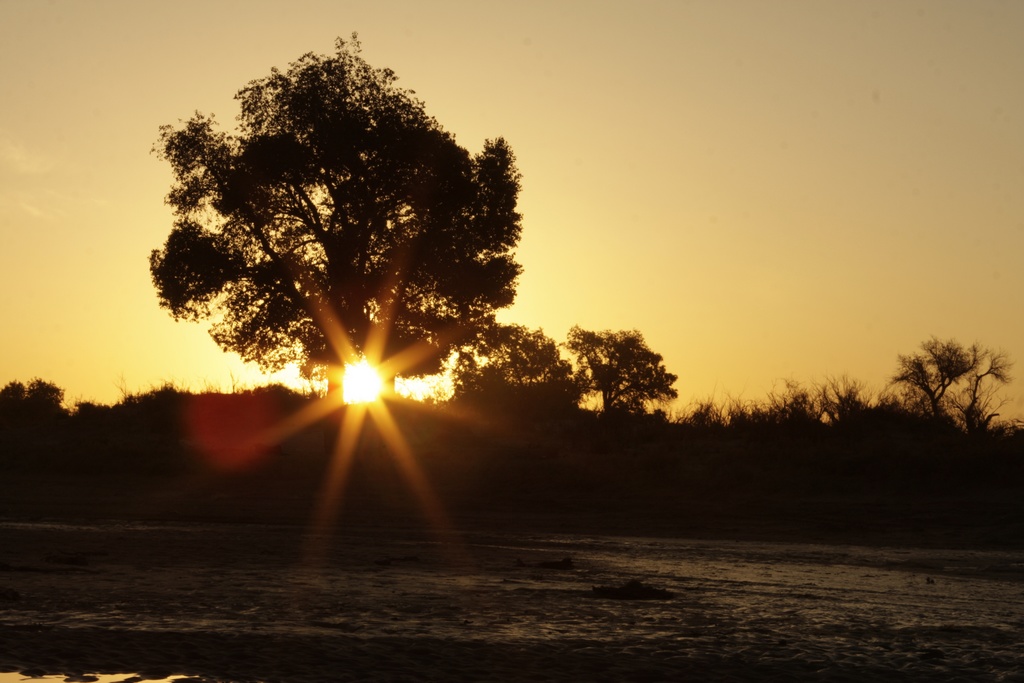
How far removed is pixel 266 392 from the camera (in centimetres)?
3781

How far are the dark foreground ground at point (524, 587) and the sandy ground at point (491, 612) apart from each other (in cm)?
3

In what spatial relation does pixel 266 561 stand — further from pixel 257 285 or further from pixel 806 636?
pixel 257 285

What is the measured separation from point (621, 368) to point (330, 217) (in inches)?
1627

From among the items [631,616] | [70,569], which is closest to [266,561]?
[70,569]

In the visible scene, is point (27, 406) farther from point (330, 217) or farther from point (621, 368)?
point (621, 368)

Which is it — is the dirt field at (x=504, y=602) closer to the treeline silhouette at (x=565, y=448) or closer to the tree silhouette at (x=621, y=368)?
the treeline silhouette at (x=565, y=448)

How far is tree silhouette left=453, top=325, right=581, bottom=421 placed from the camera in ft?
111

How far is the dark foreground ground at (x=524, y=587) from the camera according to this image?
21.4 feet

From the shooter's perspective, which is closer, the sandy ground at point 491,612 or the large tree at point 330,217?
the sandy ground at point 491,612

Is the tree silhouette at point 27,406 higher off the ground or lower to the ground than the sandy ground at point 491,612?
higher

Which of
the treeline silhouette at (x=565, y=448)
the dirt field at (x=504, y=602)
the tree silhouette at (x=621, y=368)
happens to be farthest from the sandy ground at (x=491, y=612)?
the tree silhouette at (x=621, y=368)

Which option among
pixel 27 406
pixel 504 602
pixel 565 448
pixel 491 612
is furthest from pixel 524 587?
pixel 27 406

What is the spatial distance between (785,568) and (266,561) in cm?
560

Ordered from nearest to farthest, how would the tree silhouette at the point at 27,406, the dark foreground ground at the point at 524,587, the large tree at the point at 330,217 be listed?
the dark foreground ground at the point at 524,587, the large tree at the point at 330,217, the tree silhouette at the point at 27,406
